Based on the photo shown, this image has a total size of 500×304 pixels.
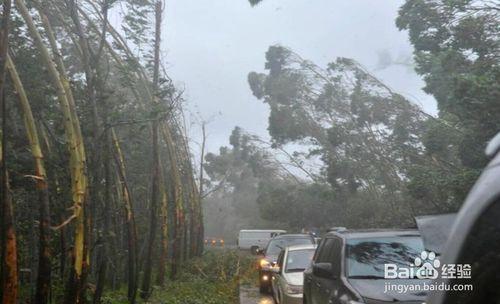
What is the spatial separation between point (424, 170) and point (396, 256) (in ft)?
44.7

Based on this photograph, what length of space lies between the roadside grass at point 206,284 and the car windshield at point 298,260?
10.7 ft

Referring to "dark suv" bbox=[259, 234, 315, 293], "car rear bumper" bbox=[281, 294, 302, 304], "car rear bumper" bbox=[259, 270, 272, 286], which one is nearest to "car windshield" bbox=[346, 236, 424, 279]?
"car rear bumper" bbox=[281, 294, 302, 304]

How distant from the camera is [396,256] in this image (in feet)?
21.6

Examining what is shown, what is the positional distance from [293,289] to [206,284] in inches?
379

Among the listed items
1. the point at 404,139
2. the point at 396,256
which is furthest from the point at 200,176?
the point at 396,256

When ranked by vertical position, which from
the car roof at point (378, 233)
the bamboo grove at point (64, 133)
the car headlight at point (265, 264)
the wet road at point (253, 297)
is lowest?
the wet road at point (253, 297)

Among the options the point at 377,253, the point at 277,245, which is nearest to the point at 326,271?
the point at 377,253

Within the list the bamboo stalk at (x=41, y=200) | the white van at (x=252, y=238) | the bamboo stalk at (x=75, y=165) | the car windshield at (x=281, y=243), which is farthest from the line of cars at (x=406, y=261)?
the white van at (x=252, y=238)

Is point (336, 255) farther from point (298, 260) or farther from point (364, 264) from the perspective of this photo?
point (298, 260)

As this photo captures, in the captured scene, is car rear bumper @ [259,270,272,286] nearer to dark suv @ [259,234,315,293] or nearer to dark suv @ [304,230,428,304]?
dark suv @ [259,234,315,293]

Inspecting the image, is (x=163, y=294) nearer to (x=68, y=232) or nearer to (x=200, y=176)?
(x=68, y=232)

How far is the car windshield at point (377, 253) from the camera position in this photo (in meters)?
6.49

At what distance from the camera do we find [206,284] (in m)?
20.8

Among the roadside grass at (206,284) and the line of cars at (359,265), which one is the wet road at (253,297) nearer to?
the roadside grass at (206,284)
